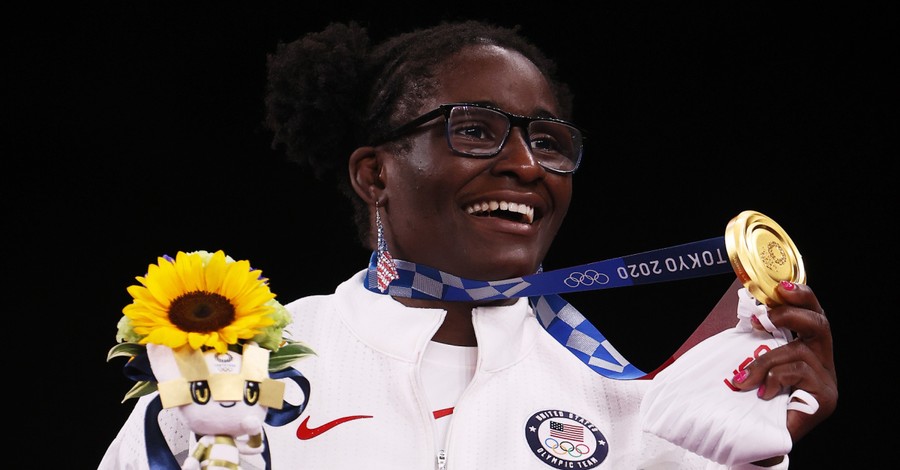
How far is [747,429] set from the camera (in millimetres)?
2002

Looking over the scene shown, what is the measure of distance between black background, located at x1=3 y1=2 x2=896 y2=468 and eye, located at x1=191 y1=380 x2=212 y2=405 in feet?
4.33

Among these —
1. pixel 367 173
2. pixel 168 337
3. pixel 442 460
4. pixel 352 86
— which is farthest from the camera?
pixel 352 86

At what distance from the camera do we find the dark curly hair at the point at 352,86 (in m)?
2.65

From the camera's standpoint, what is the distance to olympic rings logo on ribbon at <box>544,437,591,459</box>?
2.30 m

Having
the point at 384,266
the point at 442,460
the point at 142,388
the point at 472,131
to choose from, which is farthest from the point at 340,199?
the point at 142,388

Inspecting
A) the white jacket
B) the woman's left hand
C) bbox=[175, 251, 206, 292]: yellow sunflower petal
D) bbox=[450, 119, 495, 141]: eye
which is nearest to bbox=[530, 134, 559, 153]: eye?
bbox=[450, 119, 495, 141]: eye

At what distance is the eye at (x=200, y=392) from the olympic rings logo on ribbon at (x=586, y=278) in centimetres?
88

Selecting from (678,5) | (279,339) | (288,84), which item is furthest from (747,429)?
(678,5)

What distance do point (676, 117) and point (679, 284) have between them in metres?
0.52

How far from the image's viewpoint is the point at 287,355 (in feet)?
6.27

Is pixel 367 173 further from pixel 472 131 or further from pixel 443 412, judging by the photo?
pixel 443 412

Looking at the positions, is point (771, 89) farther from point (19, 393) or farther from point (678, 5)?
point (19, 393)

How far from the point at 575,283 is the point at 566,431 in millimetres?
295

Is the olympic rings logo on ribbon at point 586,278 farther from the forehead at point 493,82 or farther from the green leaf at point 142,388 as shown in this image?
the green leaf at point 142,388
